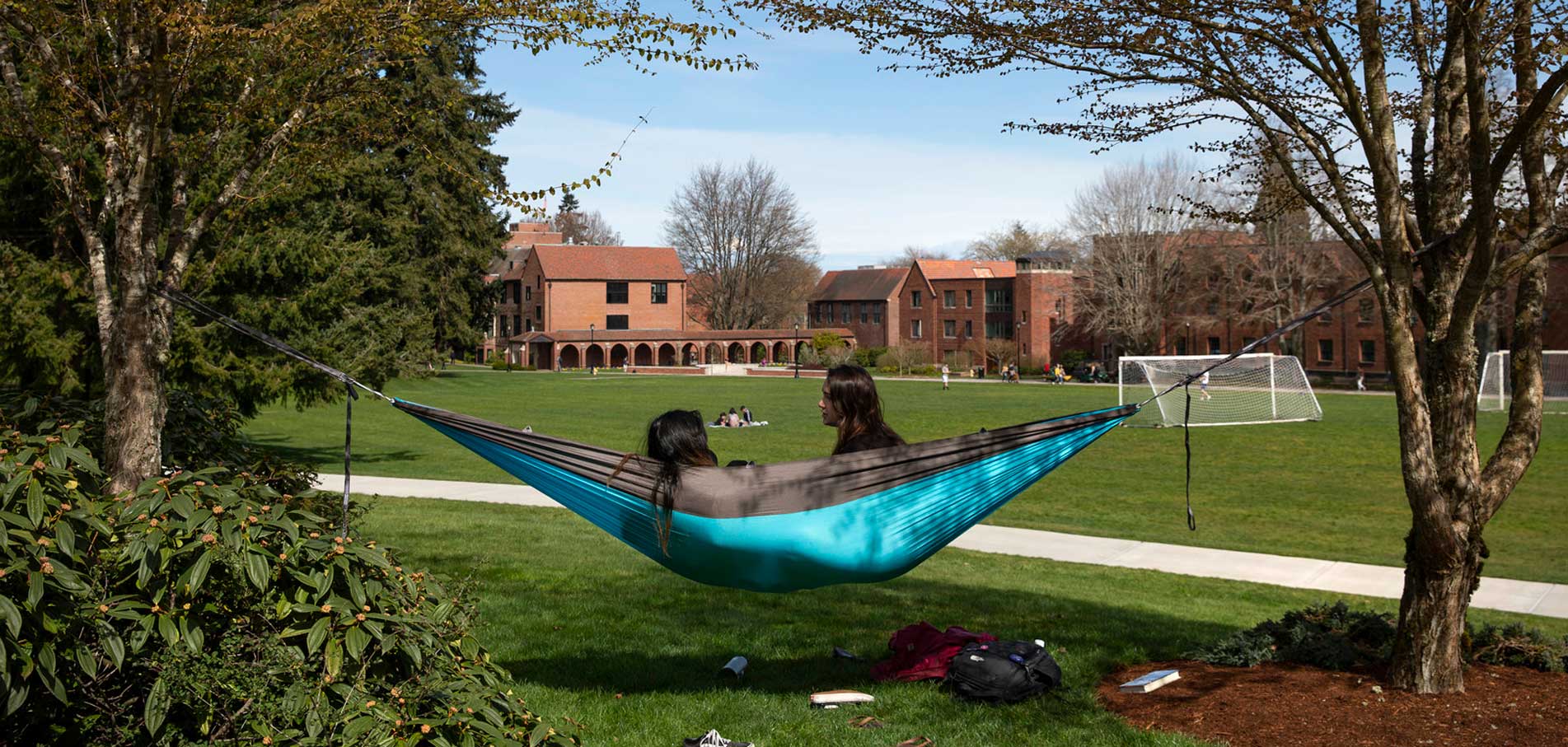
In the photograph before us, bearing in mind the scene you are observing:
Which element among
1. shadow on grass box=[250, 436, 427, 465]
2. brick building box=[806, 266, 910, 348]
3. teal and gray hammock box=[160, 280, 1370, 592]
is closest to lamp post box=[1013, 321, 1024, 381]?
brick building box=[806, 266, 910, 348]

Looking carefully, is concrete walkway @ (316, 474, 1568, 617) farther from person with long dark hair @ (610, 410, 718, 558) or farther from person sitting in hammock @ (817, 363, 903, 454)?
person sitting in hammock @ (817, 363, 903, 454)

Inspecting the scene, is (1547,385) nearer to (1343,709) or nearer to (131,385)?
(1343,709)

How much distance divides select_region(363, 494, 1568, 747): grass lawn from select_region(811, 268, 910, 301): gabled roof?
255ft

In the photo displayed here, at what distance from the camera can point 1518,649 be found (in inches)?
224

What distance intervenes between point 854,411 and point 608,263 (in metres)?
77.7

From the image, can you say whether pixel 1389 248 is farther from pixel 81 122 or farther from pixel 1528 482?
pixel 1528 482

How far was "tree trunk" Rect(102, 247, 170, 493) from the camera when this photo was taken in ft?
18.7

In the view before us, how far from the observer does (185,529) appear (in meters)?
3.30

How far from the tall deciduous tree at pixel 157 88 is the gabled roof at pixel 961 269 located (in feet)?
250

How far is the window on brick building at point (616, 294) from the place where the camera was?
266 feet

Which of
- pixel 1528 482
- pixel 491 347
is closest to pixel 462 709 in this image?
pixel 1528 482

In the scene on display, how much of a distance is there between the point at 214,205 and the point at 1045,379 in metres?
57.2

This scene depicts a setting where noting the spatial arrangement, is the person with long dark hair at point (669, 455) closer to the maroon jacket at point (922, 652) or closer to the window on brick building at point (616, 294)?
the maroon jacket at point (922, 652)

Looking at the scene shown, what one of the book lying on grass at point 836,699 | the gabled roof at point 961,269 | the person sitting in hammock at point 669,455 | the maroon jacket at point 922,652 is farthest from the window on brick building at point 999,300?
the person sitting in hammock at point 669,455
